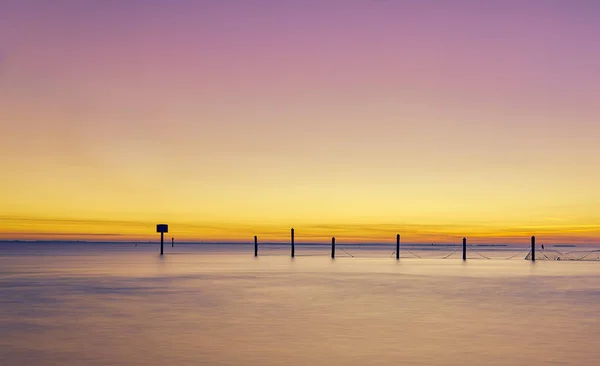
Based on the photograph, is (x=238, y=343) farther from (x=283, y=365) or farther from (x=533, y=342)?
(x=533, y=342)

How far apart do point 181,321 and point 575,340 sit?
29.2 ft

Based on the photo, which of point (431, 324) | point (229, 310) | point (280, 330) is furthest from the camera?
point (229, 310)

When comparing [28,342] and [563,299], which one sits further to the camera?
[563,299]

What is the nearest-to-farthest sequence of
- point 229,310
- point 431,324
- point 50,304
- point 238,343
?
point 238,343, point 431,324, point 229,310, point 50,304

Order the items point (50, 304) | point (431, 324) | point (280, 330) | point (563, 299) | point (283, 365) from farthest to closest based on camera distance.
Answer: point (563, 299) → point (50, 304) → point (431, 324) → point (280, 330) → point (283, 365)

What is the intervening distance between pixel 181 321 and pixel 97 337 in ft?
9.62

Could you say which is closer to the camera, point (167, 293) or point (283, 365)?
point (283, 365)

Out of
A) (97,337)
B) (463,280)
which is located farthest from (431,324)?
(463,280)

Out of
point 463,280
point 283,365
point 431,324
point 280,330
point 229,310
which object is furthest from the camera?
point 463,280

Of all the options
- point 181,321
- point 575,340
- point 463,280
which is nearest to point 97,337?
point 181,321

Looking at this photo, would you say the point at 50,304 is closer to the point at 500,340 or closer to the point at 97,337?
the point at 97,337

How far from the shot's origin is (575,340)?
14.1m

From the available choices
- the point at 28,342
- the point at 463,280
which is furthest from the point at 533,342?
the point at 463,280

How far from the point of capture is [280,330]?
15.2 m
